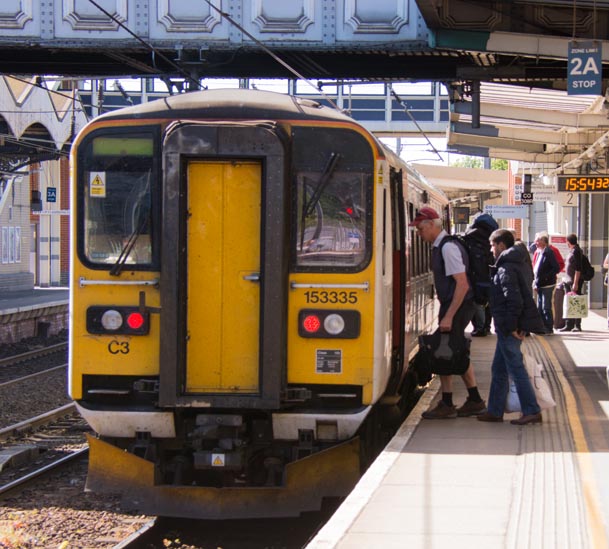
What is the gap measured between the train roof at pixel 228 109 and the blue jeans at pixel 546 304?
10.5 metres

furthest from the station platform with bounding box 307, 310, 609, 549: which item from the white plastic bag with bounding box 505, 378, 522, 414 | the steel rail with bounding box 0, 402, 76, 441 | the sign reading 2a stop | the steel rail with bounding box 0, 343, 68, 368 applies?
the steel rail with bounding box 0, 343, 68, 368

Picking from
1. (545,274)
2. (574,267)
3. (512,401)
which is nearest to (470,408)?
(512,401)

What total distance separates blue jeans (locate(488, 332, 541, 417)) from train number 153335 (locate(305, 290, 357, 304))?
193cm

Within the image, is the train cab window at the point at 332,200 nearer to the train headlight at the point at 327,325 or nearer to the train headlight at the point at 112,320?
the train headlight at the point at 327,325

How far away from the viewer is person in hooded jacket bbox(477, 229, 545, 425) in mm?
8625

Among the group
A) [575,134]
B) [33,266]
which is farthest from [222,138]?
[33,266]

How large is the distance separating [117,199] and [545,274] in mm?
10804

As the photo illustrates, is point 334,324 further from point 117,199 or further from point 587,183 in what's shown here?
point 587,183

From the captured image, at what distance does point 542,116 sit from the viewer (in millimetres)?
18312

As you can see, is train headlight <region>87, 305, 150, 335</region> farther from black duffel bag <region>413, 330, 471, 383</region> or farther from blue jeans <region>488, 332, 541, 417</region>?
blue jeans <region>488, 332, 541, 417</region>

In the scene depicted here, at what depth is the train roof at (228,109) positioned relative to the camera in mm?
7477

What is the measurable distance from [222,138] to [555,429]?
12.9 feet

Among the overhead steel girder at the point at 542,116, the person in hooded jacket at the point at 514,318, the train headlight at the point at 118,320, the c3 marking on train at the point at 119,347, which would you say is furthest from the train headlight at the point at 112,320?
the overhead steel girder at the point at 542,116

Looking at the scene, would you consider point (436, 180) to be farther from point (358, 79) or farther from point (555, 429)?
point (555, 429)
